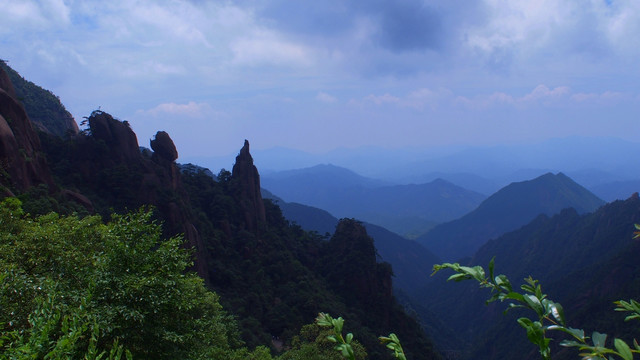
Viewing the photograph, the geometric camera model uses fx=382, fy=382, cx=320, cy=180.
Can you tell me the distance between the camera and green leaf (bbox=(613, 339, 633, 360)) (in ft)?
7.36

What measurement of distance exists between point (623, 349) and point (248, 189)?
4954 centimetres

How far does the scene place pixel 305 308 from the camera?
1474 inches

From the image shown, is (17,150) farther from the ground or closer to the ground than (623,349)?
farther from the ground

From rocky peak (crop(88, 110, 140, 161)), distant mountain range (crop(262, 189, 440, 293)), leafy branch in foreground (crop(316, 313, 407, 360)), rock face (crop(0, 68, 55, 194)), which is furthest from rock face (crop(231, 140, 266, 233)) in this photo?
distant mountain range (crop(262, 189, 440, 293))

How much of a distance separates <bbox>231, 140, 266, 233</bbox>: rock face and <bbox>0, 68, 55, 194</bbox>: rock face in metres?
24.1

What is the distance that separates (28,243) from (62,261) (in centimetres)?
136

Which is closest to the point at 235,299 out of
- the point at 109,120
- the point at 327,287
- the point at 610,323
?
the point at 327,287

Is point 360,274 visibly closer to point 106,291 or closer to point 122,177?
point 122,177

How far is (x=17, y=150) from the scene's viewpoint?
77.1 feet

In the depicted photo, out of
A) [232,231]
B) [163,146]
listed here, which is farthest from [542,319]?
[232,231]

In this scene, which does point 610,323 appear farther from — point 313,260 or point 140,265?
point 140,265

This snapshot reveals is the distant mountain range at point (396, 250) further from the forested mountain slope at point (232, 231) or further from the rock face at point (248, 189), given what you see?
the forested mountain slope at point (232, 231)

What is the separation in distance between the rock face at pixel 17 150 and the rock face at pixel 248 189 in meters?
24.1

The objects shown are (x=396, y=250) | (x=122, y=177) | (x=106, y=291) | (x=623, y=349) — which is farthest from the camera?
(x=396, y=250)
